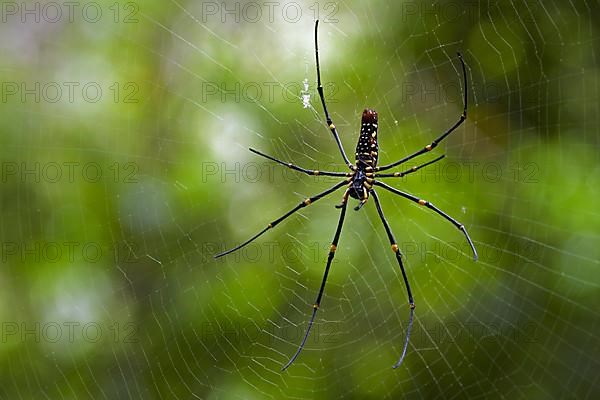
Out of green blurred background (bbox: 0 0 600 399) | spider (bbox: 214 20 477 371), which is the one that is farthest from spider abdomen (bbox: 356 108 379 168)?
green blurred background (bbox: 0 0 600 399)

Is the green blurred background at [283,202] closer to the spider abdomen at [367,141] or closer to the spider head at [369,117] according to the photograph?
the spider abdomen at [367,141]

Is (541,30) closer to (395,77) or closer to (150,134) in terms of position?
(395,77)

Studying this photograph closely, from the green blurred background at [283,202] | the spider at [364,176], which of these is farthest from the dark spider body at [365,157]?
the green blurred background at [283,202]

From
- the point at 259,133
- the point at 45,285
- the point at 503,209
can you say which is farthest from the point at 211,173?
the point at 503,209

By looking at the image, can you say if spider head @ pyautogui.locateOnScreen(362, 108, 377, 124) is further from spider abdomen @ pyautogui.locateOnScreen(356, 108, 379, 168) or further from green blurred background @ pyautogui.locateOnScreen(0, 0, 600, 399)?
green blurred background @ pyautogui.locateOnScreen(0, 0, 600, 399)

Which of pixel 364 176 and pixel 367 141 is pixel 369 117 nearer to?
pixel 367 141

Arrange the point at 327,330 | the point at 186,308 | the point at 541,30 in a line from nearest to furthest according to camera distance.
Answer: the point at 186,308 → the point at 327,330 → the point at 541,30
